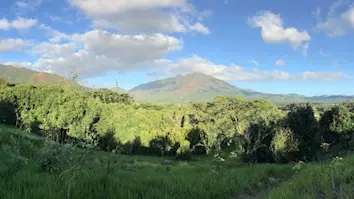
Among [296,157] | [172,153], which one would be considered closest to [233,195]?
[296,157]

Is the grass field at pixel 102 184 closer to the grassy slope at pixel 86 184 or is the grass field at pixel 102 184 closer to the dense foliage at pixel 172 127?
the grassy slope at pixel 86 184

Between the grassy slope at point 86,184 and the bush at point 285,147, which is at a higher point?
the grassy slope at point 86,184

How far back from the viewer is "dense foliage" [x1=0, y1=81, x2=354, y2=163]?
122 feet

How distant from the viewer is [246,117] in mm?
79875

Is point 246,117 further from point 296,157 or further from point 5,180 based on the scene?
point 5,180

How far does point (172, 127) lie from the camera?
65.6 m

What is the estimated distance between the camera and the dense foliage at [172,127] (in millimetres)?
37094

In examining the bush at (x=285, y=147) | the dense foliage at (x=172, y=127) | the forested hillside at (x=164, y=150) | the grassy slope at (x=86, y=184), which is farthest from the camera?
the dense foliage at (x=172, y=127)

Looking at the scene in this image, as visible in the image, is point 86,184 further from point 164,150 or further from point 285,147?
point 164,150

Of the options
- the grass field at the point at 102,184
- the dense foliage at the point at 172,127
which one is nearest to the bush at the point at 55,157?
the grass field at the point at 102,184

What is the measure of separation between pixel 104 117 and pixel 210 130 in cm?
2051

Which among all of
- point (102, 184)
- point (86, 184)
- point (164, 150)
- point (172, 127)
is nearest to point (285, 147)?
point (164, 150)

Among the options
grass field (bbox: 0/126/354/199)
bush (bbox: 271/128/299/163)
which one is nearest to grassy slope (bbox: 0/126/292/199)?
grass field (bbox: 0/126/354/199)

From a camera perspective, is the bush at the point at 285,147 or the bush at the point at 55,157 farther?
the bush at the point at 285,147
